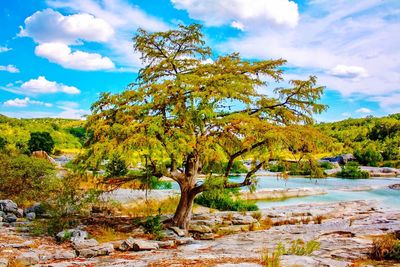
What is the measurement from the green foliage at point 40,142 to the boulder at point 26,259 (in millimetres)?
69627

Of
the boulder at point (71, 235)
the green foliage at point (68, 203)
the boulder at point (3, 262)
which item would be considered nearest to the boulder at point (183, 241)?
the boulder at point (71, 235)

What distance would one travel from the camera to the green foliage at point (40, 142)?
78.0 meters

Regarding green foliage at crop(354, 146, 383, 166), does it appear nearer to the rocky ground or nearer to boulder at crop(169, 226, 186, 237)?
the rocky ground

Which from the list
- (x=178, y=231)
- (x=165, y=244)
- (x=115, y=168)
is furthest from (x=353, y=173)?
(x=165, y=244)

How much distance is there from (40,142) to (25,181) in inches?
2426

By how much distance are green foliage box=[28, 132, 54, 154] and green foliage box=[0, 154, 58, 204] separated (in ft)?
190

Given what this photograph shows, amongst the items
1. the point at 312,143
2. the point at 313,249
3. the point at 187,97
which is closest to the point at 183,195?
the point at 187,97

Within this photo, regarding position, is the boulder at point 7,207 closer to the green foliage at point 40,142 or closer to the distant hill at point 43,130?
the green foliage at point 40,142

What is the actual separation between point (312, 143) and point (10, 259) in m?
11.5

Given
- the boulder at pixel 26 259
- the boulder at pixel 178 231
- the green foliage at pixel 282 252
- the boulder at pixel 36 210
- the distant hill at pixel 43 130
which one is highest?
the distant hill at pixel 43 130

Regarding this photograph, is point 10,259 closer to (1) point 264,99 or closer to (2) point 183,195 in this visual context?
(2) point 183,195

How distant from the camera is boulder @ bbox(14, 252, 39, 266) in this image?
1095 centimetres

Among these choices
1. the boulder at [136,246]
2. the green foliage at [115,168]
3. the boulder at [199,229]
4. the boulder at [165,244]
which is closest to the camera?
the boulder at [136,246]

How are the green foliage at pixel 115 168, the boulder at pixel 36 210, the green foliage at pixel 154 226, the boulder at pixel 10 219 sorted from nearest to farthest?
the green foliage at pixel 115 168 < the green foliage at pixel 154 226 < the boulder at pixel 10 219 < the boulder at pixel 36 210
